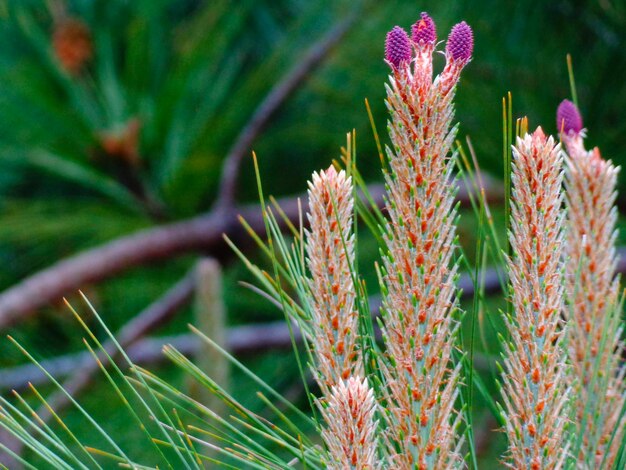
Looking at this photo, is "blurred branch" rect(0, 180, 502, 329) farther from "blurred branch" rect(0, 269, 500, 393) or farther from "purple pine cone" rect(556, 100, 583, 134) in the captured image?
"purple pine cone" rect(556, 100, 583, 134)

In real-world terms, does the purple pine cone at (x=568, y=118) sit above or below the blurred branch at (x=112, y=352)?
above

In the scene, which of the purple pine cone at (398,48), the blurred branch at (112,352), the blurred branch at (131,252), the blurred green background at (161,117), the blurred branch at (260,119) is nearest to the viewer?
the purple pine cone at (398,48)

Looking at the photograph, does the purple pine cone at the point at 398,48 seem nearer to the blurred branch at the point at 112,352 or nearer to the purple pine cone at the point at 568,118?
the purple pine cone at the point at 568,118

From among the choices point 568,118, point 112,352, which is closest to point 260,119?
point 112,352

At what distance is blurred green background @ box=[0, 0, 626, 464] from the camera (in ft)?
4.45

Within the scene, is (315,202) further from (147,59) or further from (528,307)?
(147,59)

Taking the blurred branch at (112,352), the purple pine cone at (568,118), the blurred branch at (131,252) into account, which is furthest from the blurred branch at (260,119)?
the purple pine cone at (568,118)

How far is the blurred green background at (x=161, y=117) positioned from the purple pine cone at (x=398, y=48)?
34.9 inches

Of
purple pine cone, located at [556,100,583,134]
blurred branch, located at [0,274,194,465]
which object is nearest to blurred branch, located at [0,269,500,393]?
blurred branch, located at [0,274,194,465]

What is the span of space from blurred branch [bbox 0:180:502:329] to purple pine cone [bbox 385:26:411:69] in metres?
0.54

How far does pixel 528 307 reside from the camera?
36 cm

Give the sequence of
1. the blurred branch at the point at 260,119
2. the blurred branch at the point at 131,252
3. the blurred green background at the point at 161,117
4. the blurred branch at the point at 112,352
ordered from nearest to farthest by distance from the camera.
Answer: the blurred branch at the point at 131,252 → the blurred branch at the point at 112,352 → the blurred branch at the point at 260,119 → the blurred green background at the point at 161,117

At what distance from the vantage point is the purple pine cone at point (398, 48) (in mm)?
Result: 344

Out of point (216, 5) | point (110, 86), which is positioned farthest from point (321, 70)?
point (110, 86)
